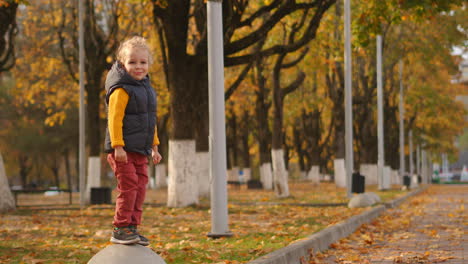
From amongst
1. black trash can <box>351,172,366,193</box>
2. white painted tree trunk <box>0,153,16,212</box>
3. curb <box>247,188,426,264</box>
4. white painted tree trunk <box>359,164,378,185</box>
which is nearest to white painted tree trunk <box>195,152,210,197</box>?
black trash can <box>351,172,366,193</box>

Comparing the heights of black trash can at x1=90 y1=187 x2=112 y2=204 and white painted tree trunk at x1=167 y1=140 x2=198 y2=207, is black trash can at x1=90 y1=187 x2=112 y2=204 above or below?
below

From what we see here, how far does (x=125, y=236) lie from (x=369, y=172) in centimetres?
4198

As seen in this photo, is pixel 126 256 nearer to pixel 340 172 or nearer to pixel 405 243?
pixel 405 243

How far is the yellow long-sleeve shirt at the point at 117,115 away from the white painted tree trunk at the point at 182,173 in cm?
1247

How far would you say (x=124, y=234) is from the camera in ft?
20.5

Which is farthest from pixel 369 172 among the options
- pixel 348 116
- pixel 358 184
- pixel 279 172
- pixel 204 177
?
pixel 358 184

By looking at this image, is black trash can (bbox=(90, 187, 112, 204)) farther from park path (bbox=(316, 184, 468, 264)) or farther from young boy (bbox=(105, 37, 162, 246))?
young boy (bbox=(105, 37, 162, 246))

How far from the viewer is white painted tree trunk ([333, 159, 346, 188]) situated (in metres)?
39.7

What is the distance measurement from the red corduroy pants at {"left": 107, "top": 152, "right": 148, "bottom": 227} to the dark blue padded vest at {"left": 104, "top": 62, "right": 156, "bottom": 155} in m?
0.09

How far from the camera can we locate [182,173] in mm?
18547

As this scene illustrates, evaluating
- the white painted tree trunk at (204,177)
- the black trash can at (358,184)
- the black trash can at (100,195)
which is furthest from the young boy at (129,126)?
the white painted tree trunk at (204,177)

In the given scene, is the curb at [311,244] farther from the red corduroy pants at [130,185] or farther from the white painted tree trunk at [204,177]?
the white painted tree trunk at [204,177]

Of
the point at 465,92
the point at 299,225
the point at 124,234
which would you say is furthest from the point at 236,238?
the point at 465,92

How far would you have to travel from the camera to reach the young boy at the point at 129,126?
6020 mm
